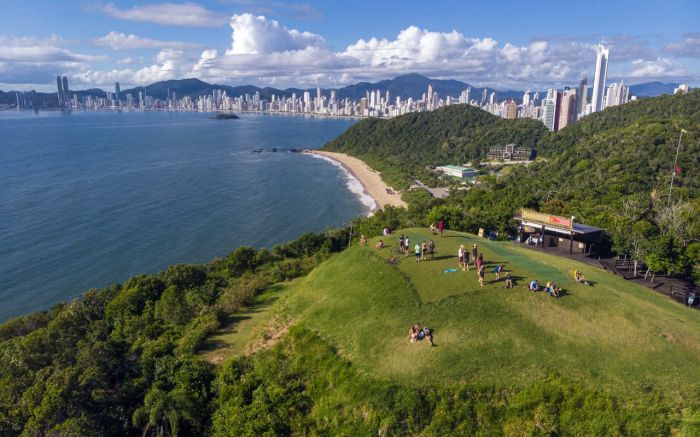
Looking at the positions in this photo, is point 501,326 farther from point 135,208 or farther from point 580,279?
point 135,208

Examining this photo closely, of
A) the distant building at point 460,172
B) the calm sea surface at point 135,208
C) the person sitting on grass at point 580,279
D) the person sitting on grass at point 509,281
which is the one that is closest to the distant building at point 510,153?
the distant building at point 460,172

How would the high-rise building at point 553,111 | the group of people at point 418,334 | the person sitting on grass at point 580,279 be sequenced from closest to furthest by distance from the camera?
the group of people at point 418,334 < the person sitting on grass at point 580,279 < the high-rise building at point 553,111

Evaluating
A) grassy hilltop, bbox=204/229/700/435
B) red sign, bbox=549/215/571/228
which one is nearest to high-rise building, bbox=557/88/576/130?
red sign, bbox=549/215/571/228

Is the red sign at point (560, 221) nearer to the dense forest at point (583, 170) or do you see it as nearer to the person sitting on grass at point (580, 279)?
the dense forest at point (583, 170)

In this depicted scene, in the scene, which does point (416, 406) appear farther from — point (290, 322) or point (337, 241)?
point (337, 241)

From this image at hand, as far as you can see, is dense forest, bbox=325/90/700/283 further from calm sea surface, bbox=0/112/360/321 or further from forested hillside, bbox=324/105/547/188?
calm sea surface, bbox=0/112/360/321

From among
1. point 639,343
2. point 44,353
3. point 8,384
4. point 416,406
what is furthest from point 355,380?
point 44,353
